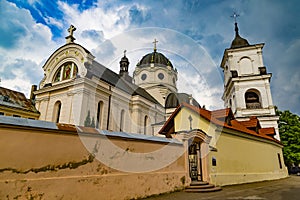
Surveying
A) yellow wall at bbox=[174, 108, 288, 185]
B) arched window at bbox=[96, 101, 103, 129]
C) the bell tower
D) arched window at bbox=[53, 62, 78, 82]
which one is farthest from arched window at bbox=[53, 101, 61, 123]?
the bell tower

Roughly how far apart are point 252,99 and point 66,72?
22.4m

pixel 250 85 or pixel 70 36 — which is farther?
pixel 250 85

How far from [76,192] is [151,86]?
101ft

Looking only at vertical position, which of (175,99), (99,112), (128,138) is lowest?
(128,138)

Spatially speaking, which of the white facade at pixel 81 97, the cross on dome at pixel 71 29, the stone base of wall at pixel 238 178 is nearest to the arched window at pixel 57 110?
the white facade at pixel 81 97

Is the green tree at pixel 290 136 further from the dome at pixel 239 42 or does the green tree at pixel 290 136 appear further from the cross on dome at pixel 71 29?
the cross on dome at pixel 71 29

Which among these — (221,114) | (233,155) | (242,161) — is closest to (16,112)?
(221,114)

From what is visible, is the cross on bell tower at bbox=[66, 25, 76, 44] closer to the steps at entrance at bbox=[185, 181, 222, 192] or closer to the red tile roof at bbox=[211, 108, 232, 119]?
the red tile roof at bbox=[211, 108, 232, 119]

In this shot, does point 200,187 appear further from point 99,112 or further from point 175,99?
point 175,99

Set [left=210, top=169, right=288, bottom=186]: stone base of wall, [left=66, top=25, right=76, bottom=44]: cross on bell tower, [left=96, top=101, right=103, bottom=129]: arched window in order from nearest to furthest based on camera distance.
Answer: [left=210, top=169, right=288, bottom=186]: stone base of wall → [left=96, top=101, right=103, bottom=129]: arched window → [left=66, top=25, right=76, bottom=44]: cross on bell tower

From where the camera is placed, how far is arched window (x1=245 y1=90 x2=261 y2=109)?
2552 centimetres

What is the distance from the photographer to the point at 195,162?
436 inches

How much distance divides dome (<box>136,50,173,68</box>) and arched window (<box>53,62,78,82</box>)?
704 inches

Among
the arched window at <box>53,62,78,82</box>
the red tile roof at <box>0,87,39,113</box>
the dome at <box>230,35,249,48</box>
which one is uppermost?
the dome at <box>230,35,249,48</box>
